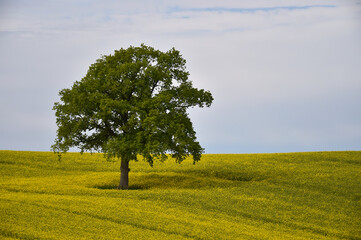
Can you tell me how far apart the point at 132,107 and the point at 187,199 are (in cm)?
1063

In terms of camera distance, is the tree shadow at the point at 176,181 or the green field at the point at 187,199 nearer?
the green field at the point at 187,199

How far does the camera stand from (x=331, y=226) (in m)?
30.7

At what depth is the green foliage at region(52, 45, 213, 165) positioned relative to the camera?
39.7 metres

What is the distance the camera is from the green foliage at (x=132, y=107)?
39688 millimetres

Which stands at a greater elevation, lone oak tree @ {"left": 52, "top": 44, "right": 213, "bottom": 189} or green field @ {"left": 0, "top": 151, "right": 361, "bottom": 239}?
lone oak tree @ {"left": 52, "top": 44, "right": 213, "bottom": 189}

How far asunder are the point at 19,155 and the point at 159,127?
1169 inches

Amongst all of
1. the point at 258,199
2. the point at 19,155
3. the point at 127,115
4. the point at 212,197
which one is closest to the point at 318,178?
the point at 258,199

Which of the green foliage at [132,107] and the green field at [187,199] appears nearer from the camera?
the green field at [187,199]

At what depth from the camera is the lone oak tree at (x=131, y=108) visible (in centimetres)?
3972

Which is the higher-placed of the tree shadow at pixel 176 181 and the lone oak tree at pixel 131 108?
the lone oak tree at pixel 131 108

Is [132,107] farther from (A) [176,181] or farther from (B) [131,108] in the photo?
(A) [176,181]

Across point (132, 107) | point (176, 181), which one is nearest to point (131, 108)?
point (132, 107)

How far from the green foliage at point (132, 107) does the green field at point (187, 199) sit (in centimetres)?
437

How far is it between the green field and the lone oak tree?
414 centimetres
